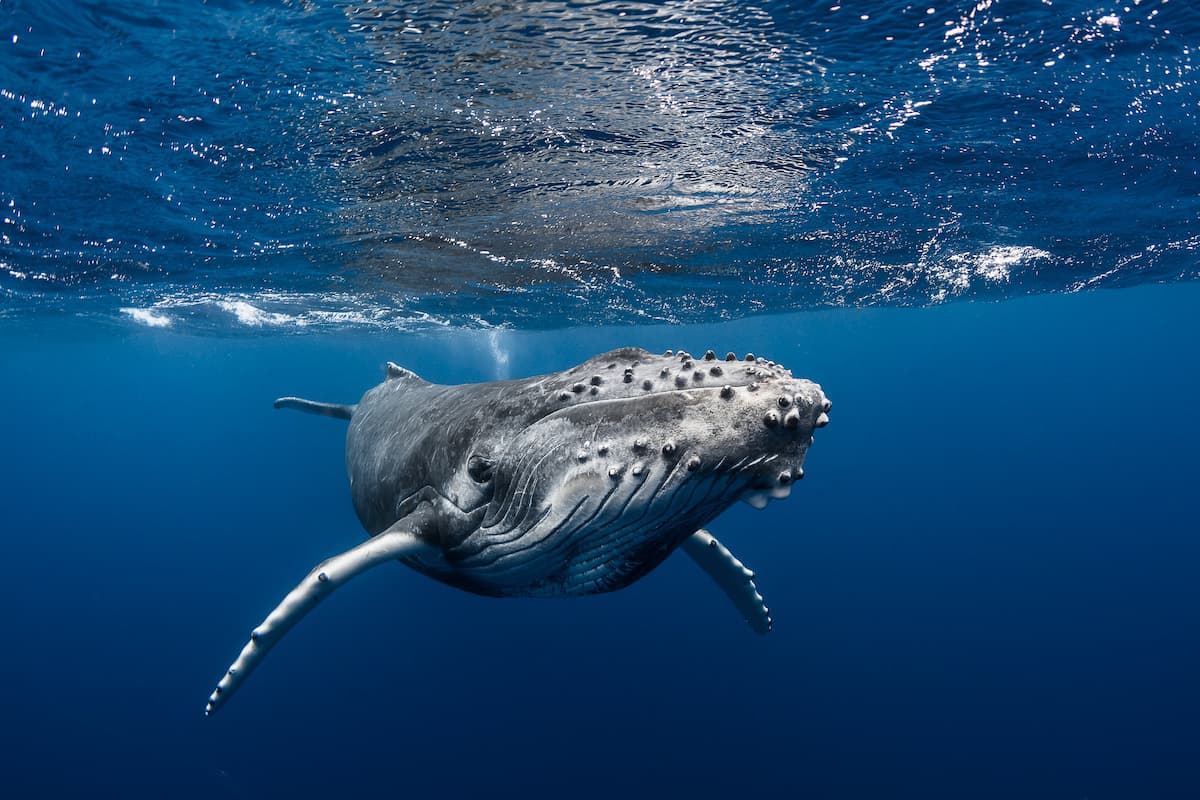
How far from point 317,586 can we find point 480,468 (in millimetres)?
1425

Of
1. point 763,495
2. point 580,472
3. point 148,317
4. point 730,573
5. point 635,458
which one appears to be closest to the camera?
point 763,495

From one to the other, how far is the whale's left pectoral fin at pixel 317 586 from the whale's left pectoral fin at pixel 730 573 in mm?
3164

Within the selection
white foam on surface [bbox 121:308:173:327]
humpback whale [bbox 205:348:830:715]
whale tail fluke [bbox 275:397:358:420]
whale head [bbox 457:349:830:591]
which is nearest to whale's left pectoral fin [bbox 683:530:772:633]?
humpback whale [bbox 205:348:830:715]

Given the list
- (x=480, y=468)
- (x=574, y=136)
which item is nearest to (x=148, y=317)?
(x=574, y=136)

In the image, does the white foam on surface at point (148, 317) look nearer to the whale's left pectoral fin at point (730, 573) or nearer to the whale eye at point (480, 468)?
the whale's left pectoral fin at point (730, 573)

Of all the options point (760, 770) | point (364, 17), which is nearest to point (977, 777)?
point (760, 770)

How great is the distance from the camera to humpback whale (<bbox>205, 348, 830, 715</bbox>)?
9.54 ft

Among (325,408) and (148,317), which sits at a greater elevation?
(325,408)

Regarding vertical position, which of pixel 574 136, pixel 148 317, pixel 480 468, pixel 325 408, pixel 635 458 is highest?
pixel 574 136

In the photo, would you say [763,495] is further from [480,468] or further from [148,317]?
[148,317]

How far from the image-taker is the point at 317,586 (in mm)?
4367

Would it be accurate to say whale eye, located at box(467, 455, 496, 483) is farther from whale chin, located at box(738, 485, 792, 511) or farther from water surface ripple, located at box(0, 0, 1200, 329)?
water surface ripple, located at box(0, 0, 1200, 329)

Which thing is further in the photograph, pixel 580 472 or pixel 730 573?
pixel 730 573

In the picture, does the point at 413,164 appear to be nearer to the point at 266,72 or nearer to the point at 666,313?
the point at 266,72
